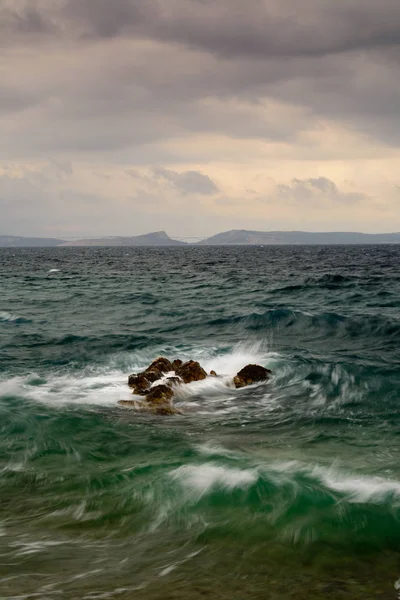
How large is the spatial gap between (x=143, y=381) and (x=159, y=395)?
5.45 ft

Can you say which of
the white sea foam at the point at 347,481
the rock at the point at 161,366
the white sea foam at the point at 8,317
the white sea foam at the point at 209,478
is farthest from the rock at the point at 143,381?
the white sea foam at the point at 8,317

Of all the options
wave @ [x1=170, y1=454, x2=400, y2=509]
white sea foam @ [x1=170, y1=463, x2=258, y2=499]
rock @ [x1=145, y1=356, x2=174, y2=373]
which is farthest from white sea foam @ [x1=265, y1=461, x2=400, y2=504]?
rock @ [x1=145, y1=356, x2=174, y2=373]

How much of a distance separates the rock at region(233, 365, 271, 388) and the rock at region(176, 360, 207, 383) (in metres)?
1.19

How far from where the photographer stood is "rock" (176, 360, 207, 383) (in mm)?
17469

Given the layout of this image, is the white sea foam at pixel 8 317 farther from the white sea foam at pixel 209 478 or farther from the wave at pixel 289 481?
the wave at pixel 289 481

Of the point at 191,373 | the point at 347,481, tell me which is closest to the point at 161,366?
the point at 191,373

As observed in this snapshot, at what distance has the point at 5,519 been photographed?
8.62m

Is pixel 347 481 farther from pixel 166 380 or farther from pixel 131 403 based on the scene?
pixel 166 380

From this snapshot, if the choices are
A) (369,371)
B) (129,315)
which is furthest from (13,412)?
(129,315)

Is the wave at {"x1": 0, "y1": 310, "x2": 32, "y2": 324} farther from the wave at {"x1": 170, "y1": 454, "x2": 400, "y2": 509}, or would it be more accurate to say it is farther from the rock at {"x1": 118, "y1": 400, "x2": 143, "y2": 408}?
the wave at {"x1": 170, "y1": 454, "x2": 400, "y2": 509}

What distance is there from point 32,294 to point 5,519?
127 feet

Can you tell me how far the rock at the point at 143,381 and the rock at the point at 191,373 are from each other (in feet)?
2.50

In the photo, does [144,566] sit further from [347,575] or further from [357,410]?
[357,410]

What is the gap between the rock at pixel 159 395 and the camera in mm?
15242
